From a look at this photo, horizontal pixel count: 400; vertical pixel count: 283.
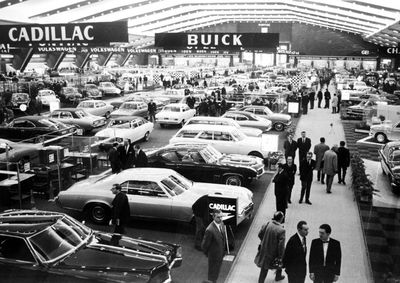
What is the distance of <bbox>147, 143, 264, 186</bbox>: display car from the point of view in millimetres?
12781

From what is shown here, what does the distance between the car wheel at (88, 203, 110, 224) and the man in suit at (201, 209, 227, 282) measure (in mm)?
3738

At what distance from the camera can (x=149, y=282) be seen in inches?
256

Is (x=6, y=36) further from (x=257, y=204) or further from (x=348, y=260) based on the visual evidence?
(x=348, y=260)

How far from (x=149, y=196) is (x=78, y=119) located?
1328 cm

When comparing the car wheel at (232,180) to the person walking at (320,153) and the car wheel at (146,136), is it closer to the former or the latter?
the person walking at (320,153)

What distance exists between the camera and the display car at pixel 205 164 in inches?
503

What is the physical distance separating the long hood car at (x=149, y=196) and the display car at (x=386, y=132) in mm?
12260

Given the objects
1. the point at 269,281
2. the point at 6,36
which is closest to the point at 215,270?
the point at 269,281

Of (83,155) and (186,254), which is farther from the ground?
(83,155)

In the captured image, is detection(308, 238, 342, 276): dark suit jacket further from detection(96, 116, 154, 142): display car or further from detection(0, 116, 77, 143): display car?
detection(0, 116, 77, 143): display car

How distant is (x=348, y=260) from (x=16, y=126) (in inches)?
615

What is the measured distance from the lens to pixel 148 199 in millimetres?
9992

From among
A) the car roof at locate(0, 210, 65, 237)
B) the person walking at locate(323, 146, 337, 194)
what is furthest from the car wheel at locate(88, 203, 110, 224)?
the person walking at locate(323, 146, 337, 194)

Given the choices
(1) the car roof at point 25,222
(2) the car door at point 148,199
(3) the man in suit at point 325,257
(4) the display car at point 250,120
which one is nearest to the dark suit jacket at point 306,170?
(2) the car door at point 148,199
